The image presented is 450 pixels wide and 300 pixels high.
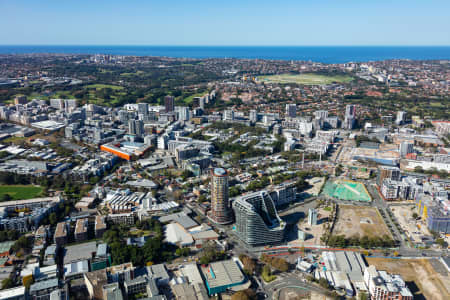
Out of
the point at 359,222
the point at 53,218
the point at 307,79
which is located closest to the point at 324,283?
the point at 359,222

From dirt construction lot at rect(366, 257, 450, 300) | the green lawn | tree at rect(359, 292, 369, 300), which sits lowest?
dirt construction lot at rect(366, 257, 450, 300)

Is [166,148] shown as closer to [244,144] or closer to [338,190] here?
[244,144]

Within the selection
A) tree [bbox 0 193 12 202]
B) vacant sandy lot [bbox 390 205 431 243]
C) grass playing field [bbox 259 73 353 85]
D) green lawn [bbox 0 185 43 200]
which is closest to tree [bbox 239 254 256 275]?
vacant sandy lot [bbox 390 205 431 243]

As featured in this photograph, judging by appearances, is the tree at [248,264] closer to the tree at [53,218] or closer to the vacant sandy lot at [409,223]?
the vacant sandy lot at [409,223]

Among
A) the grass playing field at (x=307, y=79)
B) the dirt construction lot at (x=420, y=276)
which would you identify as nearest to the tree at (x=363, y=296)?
the dirt construction lot at (x=420, y=276)

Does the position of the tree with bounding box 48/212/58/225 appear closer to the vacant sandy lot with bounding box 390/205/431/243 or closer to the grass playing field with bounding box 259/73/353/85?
the vacant sandy lot with bounding box 390/205/431/243
